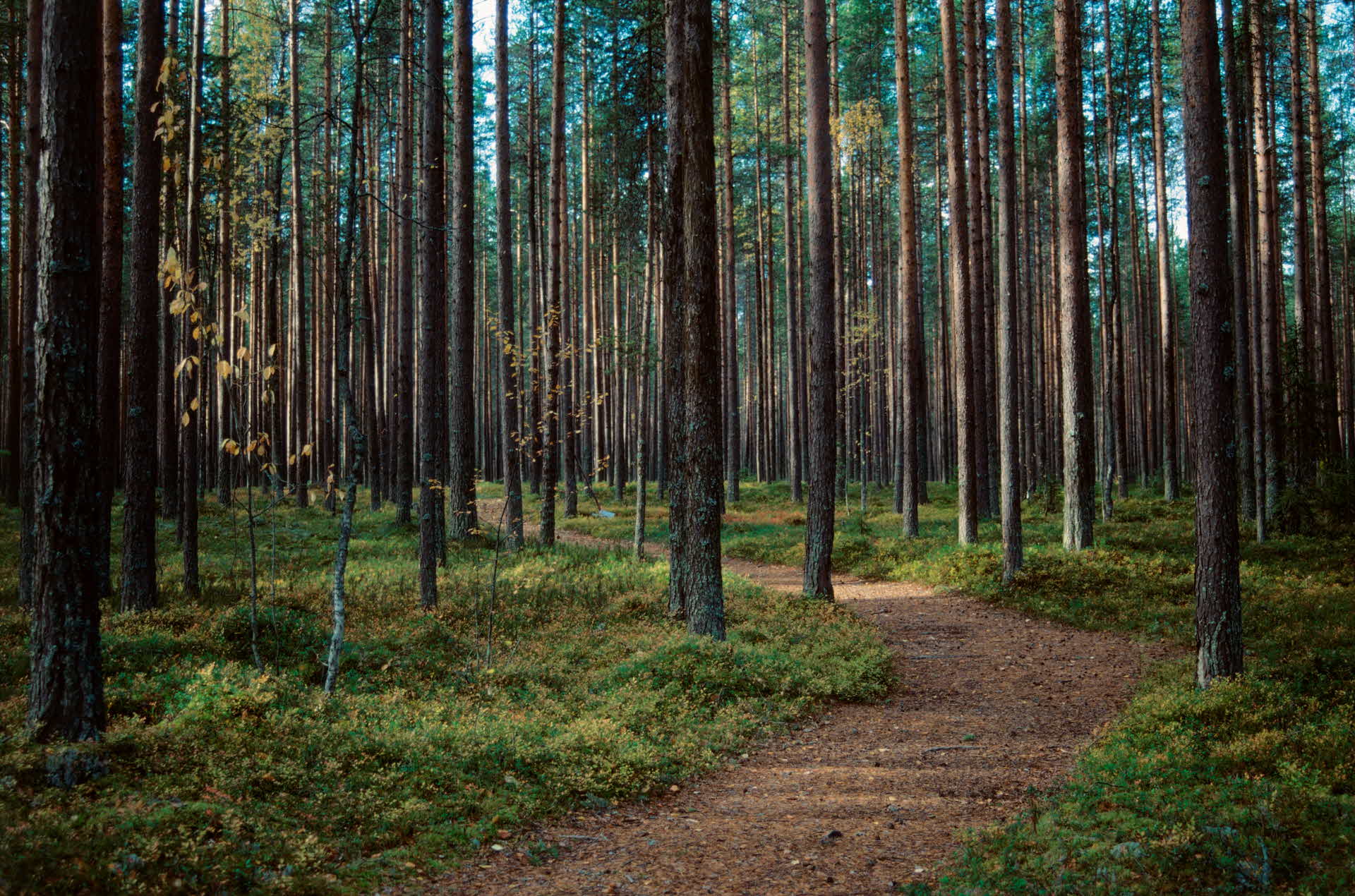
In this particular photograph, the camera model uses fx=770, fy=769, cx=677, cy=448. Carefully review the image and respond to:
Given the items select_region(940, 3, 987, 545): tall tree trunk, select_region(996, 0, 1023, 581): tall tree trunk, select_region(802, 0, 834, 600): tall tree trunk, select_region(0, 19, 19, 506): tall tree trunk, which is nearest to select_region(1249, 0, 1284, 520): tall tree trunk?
select_region(996, 0, 1023, 581): tall tree trunk

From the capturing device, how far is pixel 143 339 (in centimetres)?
987

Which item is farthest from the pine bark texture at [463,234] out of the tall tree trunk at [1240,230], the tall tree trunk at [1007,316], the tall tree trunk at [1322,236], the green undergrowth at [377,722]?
the tall tree trunk at [1322,236]

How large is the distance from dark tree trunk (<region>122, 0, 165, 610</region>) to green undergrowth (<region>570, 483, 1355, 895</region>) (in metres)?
10.00

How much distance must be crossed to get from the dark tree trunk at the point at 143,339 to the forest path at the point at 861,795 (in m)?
Answer: 7.70

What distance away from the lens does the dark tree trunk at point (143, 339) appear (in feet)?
31.7

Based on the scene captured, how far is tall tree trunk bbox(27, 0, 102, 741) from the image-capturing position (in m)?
4.89

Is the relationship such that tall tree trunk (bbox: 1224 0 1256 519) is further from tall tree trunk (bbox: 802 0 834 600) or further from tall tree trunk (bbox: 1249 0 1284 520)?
tall tree trunk (bbox: 802 0 834 600)

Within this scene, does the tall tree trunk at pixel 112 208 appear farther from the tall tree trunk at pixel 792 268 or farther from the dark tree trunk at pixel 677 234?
the tall tree trunk at pixel 792 268

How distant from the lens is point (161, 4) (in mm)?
9664

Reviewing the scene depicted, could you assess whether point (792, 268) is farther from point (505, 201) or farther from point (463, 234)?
point (463, 234)

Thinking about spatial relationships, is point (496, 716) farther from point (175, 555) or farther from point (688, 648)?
point (175, 555)

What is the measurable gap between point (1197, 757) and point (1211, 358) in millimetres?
3542

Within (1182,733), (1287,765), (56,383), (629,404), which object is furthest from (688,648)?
(629,404)

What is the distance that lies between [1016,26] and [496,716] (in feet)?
92.7
